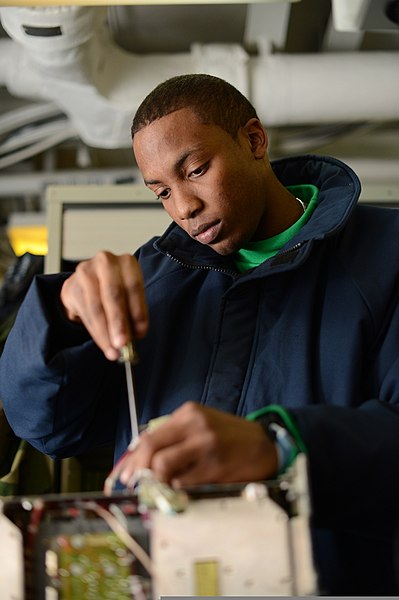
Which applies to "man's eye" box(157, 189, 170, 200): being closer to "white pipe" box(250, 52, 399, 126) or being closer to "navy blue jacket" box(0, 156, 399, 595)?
"navy blue jacket" box(0, 156, 399, 595)

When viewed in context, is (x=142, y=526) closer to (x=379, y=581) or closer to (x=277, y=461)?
(x=277, y=461)

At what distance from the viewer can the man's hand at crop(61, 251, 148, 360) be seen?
930 millimetres

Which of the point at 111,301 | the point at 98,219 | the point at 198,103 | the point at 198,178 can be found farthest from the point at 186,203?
the point at 98,219

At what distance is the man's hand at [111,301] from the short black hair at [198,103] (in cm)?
35

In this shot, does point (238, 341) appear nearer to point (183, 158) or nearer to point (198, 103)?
point (183, 158)

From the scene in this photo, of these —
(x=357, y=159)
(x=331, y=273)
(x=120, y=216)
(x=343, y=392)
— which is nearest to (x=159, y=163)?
(x=331, y=273)

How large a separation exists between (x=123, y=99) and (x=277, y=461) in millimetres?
1805

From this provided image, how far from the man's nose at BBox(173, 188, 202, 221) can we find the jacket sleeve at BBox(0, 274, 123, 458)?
0.21m

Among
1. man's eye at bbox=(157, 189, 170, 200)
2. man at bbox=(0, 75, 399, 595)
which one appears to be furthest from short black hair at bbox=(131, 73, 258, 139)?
man's eye at bbox=(157, 189, 170, 200)

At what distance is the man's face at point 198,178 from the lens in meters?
1.21

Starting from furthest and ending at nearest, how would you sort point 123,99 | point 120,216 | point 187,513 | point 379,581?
point 123,99 → point 120,216 → point 379,581 → point 187,513

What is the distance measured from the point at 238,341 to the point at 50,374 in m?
0.28

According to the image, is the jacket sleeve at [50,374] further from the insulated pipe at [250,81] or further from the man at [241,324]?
the insulated pipe at [250,81]

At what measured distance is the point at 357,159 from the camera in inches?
120
